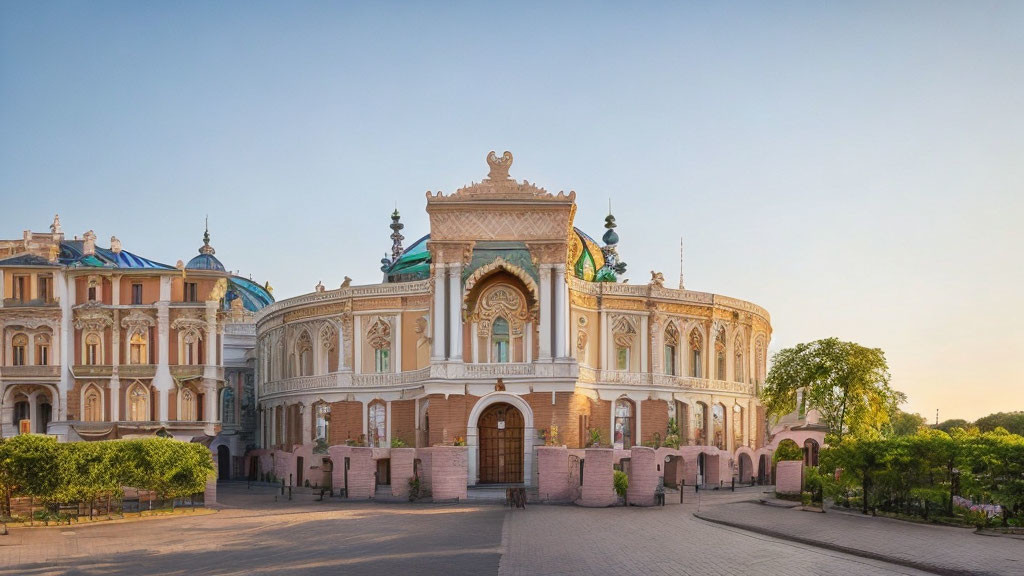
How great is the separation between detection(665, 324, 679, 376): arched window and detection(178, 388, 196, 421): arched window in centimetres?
2505

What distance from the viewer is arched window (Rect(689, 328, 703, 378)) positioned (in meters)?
63.2

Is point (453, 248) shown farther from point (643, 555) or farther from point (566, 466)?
point (643, 555)

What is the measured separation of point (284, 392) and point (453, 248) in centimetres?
1760

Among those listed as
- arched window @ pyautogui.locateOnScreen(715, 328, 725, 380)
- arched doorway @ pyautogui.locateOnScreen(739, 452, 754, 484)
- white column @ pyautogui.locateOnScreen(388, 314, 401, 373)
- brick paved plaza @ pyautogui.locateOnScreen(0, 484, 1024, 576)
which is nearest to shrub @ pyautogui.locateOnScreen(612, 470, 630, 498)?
brick paved plaza @ pyautogui.locateOnScreen(0, 484, 1024, 576)

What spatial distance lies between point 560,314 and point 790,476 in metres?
12.7

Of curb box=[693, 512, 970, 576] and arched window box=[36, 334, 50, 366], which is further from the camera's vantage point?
arched window box=[36, 334, 50, 366]

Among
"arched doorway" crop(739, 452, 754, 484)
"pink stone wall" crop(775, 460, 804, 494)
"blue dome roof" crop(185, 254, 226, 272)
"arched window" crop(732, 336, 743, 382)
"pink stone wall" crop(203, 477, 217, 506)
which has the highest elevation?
"blue dome roof" crop(185, 254, 226, 272)

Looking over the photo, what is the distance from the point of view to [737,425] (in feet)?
218

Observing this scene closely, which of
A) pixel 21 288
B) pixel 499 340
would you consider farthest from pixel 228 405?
pixel 499 340

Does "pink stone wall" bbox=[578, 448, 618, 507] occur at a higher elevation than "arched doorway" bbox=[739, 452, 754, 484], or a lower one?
higher

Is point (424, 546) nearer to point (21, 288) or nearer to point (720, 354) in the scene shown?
point (21, 288)

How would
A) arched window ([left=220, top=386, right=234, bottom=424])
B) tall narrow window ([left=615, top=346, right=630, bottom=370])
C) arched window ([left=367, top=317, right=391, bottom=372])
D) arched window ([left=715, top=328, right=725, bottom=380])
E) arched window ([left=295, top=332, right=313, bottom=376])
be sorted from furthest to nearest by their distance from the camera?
arched window ([left=220, top=386, right=234, bottom=424]), arched window ([left=715, top=328, right=725, bottom=380]), arched window ([left=295, top=332, right=313, bottom=376]), tall narrow window ([left=615, top=346, right=630, bottom=370]), arched window ([left=367, top=317, right=391, bottom=372])

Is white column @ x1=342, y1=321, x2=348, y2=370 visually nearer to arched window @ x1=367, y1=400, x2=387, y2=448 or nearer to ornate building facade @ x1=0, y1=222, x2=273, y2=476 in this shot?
arched window @ x1=367, y1=400, x2=387, y2=448

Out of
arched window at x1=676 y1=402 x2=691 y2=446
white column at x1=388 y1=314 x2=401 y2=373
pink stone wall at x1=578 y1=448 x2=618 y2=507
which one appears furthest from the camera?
arched window at x1=676 y1=402 x2=691 y2=446
